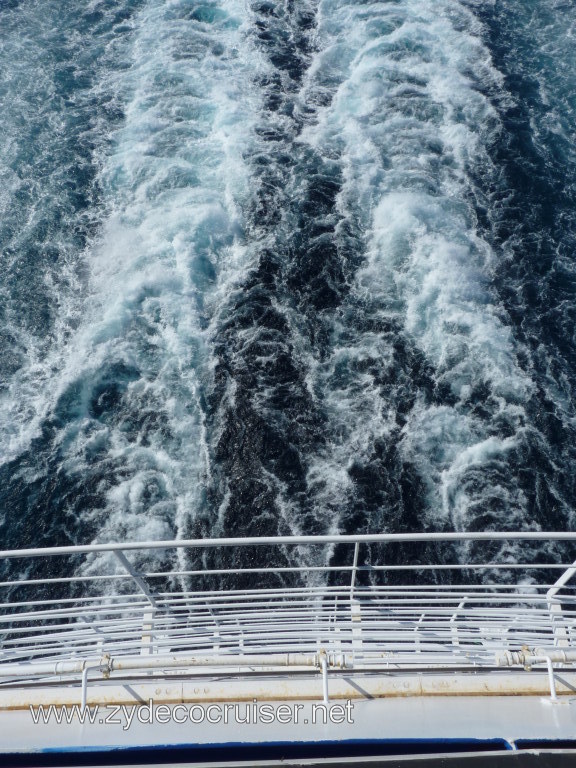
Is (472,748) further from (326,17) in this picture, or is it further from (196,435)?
(326,17)

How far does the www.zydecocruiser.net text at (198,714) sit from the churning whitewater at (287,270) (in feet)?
27.3

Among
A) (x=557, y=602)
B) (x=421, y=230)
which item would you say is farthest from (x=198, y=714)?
(x=421, y=230)

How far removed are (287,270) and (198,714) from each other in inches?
600

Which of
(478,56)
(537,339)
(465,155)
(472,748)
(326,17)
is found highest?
(326,17)

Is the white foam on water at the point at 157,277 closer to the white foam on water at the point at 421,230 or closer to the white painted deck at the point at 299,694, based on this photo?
the white foam on water at the point at 421,230

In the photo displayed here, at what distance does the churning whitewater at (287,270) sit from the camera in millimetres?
15500

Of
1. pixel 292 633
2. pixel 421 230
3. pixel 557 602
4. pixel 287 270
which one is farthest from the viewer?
pixel 421 230

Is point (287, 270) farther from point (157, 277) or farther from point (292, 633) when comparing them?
point (292, 633)

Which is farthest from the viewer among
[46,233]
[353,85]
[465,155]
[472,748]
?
[353,85]

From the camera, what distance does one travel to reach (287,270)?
19.6 meters

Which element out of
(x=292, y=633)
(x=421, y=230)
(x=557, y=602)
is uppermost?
(x=421, y=230)

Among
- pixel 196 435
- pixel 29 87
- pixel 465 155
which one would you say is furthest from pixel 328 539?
pixel 29 87

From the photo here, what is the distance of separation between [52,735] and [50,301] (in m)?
15.2

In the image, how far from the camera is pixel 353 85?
2494 centimetres
